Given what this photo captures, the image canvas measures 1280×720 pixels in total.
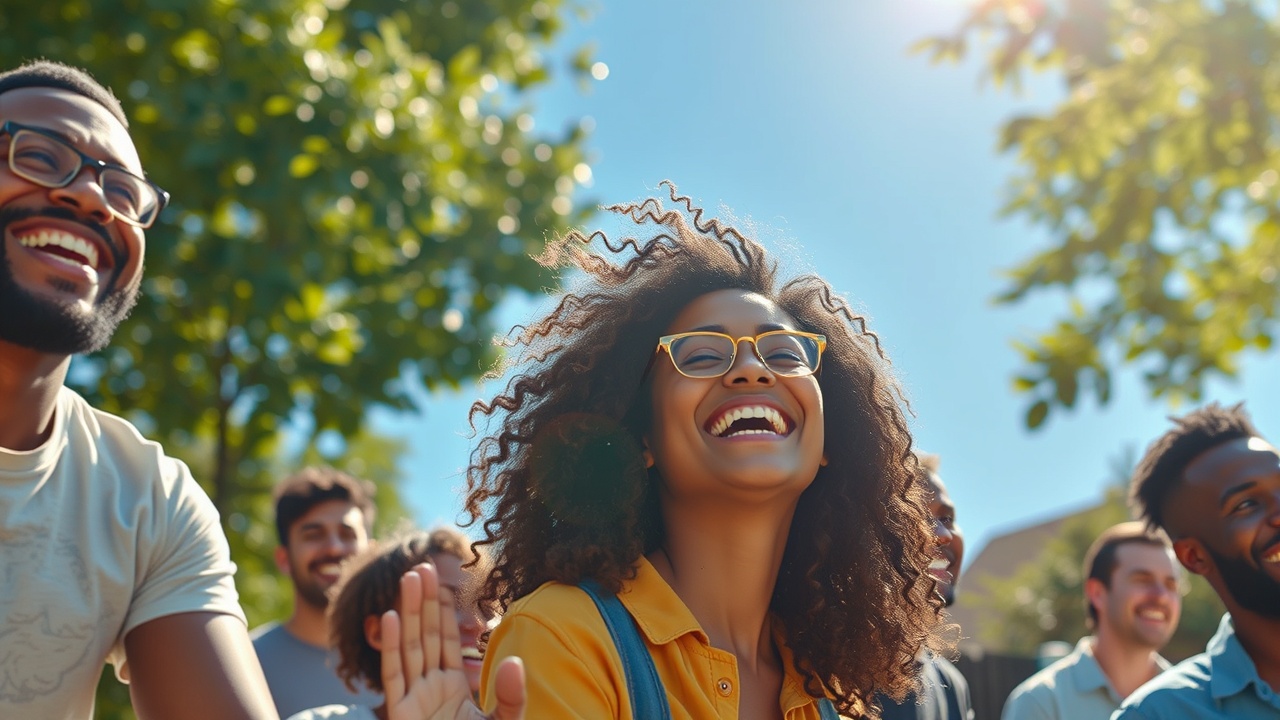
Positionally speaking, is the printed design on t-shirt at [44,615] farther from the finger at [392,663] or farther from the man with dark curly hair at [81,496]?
the finger at [392,663]

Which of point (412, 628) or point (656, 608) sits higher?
point (656, 608)

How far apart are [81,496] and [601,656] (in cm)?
143

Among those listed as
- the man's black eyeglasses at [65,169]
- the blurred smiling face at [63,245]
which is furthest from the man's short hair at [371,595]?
the man's black eyeglasses at [65,169]

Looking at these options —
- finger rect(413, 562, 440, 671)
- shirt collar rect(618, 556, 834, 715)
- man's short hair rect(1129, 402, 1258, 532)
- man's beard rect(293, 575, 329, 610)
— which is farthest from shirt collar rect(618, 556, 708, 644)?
man's beard rect(293, 575, 329, 610)

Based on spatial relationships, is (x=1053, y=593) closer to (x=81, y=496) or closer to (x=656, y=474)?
(x=656, y=474)

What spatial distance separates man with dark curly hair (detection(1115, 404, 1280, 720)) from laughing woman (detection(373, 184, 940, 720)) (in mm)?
932

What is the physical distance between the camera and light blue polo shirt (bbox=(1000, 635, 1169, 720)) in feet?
15.4

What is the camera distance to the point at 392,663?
1.81 metres

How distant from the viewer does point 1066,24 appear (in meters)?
7.54

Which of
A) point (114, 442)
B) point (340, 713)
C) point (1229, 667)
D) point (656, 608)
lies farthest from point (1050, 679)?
point (114, 442)

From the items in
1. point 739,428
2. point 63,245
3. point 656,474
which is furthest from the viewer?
point 63,245

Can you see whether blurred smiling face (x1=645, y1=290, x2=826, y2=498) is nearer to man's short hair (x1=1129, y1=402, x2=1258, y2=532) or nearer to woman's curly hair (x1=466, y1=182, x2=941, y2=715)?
woman's curly hair (x1=466, y1=182, x2=941, y2=715)

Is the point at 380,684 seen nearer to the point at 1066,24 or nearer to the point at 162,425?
the point at 162,425

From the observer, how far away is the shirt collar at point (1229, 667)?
10.6ft
